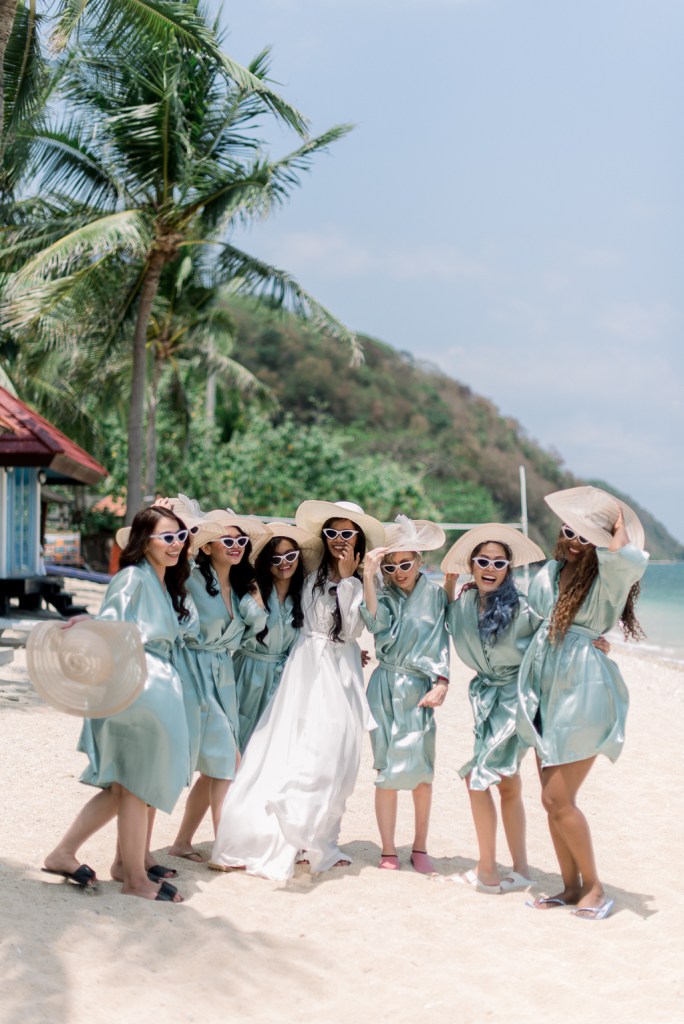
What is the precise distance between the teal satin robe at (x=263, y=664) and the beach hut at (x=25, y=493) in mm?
8301

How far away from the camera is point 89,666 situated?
13.5 ft

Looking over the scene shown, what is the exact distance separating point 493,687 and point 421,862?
1002mm

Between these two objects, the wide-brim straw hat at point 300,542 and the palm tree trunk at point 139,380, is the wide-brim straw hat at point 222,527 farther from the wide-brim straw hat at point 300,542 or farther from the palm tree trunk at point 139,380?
the palm tree trunk at point 139,380

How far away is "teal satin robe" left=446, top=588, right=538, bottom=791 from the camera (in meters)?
4.83

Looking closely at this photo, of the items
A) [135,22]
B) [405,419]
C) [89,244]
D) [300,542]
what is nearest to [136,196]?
[89,244]

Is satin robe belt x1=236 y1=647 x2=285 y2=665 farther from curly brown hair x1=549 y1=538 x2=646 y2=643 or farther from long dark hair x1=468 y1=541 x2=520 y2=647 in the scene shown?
curly brown hair x1=549 y1=538 x2=646 y2=643

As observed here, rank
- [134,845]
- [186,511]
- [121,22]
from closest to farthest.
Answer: [134,845]
[186,511]
[121,22]

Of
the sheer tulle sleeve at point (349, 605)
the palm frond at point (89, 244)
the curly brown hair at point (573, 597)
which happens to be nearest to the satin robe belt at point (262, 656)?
the sheer tulle sleeve at point (349, 605)

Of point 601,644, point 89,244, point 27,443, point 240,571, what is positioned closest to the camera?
point 601,644

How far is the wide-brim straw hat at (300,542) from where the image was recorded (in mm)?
5262

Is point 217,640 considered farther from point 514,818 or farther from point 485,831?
point 514,818

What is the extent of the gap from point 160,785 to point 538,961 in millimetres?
1668

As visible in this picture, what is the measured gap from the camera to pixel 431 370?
87.8 meters

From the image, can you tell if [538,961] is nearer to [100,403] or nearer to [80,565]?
[100,403]
